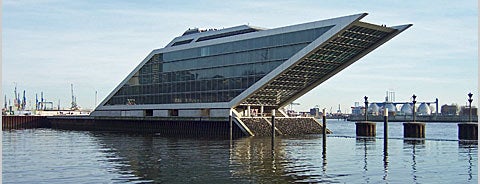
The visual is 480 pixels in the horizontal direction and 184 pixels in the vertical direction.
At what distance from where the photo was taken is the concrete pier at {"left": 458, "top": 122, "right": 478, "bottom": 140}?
56.3 metres

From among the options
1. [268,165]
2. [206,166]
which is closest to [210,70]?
[268,165]

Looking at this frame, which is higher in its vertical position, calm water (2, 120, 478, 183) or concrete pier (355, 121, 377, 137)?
concrete pier (355, 121, 377, 137)

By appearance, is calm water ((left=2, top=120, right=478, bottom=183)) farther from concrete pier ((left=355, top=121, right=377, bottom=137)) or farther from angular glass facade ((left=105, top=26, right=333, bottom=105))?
angular glass facade ((left=105, top=26, right=333, bottom=105))

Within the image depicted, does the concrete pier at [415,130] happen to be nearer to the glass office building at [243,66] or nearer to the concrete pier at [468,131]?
the concrete pier at [468,131]

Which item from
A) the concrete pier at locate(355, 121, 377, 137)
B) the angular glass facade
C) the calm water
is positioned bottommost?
the calm water

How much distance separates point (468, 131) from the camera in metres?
57.5

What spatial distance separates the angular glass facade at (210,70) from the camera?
69250mm

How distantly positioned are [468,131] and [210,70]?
35.4 m

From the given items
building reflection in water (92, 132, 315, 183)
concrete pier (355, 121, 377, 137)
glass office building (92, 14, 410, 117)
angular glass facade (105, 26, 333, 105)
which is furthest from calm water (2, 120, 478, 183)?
angular glass facade (105, 26, 333, 105)

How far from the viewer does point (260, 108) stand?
80.6 meters

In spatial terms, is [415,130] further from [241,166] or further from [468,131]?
[241,166]

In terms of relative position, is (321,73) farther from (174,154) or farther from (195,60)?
(174,154)

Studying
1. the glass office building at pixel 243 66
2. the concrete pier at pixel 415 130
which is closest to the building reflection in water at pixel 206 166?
the concrete pier at pixel 415 130

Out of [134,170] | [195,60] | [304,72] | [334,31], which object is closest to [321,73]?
[304,72]
